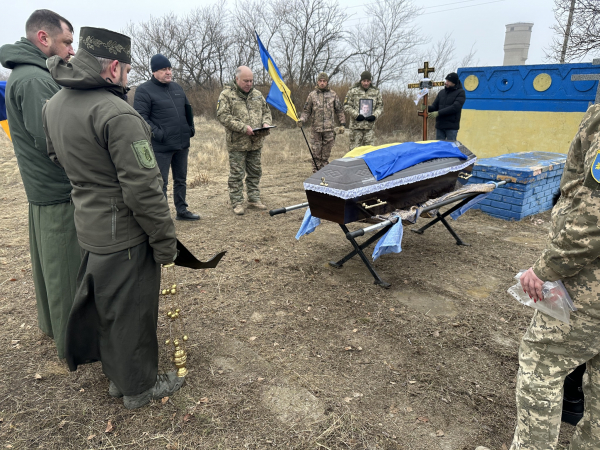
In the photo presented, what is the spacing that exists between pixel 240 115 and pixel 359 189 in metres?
2.73

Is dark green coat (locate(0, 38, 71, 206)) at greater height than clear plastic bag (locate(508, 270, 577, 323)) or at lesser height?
greater

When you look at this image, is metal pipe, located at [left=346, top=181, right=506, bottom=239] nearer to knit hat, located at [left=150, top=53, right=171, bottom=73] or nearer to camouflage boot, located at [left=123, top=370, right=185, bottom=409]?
camouflage boot, located at [left=123, top=370, right=185, bottom=409]

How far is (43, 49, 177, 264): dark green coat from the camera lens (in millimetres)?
1805

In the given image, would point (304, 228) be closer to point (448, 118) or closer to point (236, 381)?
point (236, 381)

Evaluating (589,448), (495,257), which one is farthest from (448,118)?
(589,448)

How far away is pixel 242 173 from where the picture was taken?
18.9ft

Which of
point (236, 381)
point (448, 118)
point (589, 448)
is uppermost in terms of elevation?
point (448, 118)

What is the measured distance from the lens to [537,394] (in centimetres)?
159

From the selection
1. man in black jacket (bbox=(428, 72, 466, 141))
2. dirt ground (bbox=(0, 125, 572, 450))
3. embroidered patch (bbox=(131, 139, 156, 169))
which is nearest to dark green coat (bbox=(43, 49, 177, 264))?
embroidered patch (bbox=(131, 139, 156, 169))

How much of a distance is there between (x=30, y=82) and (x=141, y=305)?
1374 mm

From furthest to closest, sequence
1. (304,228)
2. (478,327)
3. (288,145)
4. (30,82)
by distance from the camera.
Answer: (288,145), (304,228), (478,327), (30,82)

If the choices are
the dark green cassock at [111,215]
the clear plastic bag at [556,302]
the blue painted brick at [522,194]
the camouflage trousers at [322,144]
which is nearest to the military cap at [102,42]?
the dark green cassock at [111,215]

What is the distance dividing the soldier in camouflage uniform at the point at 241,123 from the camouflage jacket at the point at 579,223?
4270mm

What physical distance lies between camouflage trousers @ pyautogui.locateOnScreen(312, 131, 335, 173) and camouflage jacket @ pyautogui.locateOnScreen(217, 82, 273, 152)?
2233 mm
